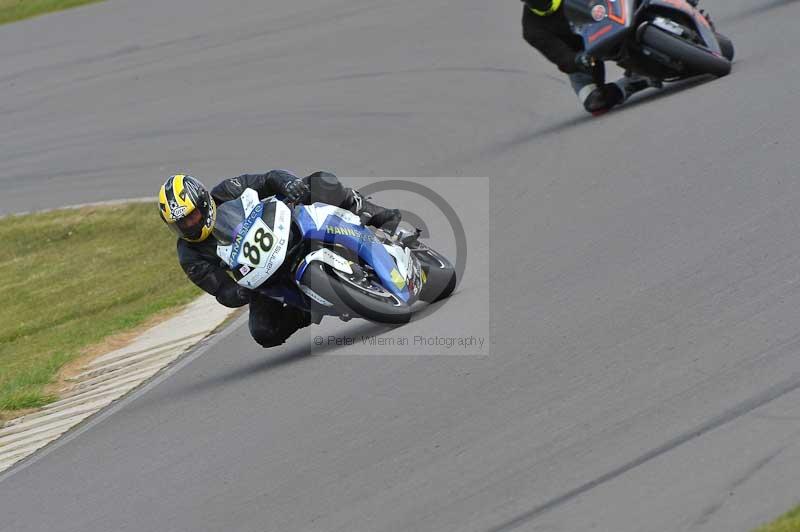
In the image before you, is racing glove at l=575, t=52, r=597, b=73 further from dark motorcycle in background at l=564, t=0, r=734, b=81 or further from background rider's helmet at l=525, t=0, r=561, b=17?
background rider's helmet at l=525, t=0, r=561, b=17

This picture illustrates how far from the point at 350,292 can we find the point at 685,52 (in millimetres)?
4837

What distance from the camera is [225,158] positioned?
15.4 m

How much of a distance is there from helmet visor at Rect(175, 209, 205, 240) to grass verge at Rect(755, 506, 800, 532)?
4841mm

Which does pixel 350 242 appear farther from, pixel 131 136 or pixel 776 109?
pixel 131 136

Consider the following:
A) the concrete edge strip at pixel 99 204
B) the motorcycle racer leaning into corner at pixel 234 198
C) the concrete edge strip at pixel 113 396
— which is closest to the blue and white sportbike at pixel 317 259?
the motorcycle racer leaning into corner at pixel 234 198

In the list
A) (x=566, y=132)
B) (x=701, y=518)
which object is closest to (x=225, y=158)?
(x=566, y=132)

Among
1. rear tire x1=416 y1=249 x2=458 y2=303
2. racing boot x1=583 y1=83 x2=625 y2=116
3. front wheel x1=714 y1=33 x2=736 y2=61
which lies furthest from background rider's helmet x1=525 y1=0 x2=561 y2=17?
rear tire x1=416 y1=249 x2=458 y2=303

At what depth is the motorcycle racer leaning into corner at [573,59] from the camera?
40.2ft

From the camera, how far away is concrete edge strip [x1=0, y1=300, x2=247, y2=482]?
850cm

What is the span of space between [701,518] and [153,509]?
9.58ft

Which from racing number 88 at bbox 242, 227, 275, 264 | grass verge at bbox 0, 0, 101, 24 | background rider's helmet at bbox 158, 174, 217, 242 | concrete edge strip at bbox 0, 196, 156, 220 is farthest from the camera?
grass verge at bbox 0, 0, 101, 24

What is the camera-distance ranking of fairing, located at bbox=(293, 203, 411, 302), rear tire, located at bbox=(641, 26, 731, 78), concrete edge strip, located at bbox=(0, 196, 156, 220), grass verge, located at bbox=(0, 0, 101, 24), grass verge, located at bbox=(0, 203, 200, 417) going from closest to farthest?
fairing, located at bbox=(293, 203, 411, 302), grass verge, located at bbox=(0, 203, 200, 417), rear tire, located at bbox=(641, 26, 731, 78), concrete edge strip, located at bbox=(0, 196, 156, 220), grass verge, located at bbox=(0, 0, 101, 24)

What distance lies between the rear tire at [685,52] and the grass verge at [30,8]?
16.1 metres

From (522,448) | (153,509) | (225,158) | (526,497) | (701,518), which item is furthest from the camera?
(225,158)
